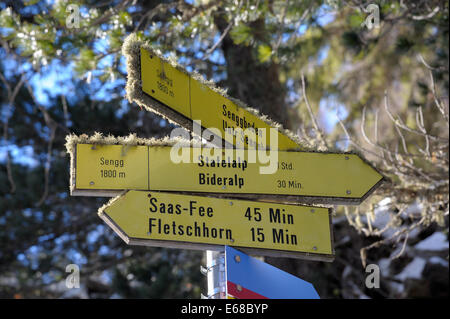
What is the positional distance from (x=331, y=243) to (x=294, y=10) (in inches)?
130

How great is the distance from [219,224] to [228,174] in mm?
255

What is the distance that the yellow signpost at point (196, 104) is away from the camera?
279 cm

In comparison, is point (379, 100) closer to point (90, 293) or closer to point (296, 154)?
point (90, 293)

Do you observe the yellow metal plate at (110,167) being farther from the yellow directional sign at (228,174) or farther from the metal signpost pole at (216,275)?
the metal signpost pole at (216,275)

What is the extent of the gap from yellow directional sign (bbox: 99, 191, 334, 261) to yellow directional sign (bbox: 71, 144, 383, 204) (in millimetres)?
64

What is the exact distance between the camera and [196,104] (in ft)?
9.82

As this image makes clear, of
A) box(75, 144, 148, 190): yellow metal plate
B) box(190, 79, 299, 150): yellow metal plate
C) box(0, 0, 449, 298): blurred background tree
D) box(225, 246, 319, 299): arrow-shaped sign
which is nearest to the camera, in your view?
box(225, 246, 319, 299): arrow-shaped sign

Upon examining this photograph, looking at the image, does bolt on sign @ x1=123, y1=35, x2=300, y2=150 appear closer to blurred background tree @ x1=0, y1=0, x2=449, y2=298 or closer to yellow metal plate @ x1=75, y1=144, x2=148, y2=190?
yellow metal plate @ x1=75, y1=144, x2=148, y2=190

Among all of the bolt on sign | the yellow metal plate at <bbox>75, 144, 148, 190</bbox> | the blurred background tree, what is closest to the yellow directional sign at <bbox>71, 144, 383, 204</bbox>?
the yellow metal plate at <bbox>75, 144, 148, 190</bbox>

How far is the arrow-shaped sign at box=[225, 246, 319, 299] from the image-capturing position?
8.87ft

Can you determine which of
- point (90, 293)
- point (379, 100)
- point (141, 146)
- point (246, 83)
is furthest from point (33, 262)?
point (141, 146)

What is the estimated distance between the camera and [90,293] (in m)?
7.92

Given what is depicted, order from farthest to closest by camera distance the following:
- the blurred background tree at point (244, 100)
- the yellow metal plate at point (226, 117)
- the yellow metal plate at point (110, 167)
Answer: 1. the blurred background tree at point (244, 100)
2. the yellow metal plate at point (226, 117)
3. the yellow metal plate at point (110, 167)

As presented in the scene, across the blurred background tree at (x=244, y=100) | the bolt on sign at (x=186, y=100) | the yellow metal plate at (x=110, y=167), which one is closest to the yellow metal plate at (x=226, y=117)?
the bolt on sign at (x=186, y=100)
